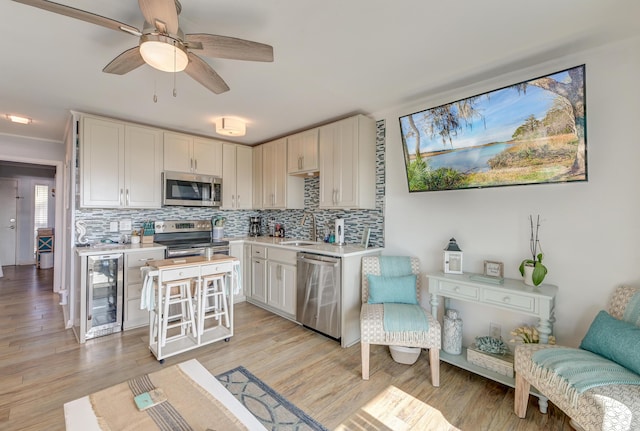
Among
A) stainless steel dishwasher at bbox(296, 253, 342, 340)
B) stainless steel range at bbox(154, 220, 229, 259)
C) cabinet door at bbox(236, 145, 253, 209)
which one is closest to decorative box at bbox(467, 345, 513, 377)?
stainless steel dishwasher at bbox(296, 253, 342, 340)

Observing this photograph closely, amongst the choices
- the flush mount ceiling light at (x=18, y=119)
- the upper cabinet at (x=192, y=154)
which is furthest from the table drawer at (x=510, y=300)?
the flush mount ceiling light at (x=18, y=119)

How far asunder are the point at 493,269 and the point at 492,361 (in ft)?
2.37

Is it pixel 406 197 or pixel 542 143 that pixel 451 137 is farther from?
pixel 406 197

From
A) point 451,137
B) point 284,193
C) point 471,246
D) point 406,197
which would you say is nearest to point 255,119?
point 284,193

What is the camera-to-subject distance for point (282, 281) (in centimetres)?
348

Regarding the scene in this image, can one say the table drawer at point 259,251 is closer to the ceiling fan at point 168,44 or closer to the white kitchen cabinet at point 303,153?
the white kitchen cabinet at point 303,153

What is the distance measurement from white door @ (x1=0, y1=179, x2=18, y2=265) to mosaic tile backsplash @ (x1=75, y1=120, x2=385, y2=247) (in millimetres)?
5375

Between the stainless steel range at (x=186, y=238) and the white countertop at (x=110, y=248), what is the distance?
0.16 m

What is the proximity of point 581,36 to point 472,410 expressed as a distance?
260 cm

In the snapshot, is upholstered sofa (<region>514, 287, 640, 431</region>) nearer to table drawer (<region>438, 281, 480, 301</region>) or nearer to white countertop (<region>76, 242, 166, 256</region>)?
table drawer (<region>438, 281, 480, 301</region>)

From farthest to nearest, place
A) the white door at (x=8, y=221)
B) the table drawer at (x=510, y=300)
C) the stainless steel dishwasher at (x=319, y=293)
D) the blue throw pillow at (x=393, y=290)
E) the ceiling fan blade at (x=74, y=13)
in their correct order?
the white door at (x=8, y=221) → the stainless steel dishwasher at (x=319, y=293) → the blue throw pillow at (x=393, y=290) → the table drawer at (x=510, y=300) → the ceiling fan blade at (x=74, y=13)

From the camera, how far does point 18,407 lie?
1.89m

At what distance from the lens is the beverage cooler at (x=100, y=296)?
9.48ft

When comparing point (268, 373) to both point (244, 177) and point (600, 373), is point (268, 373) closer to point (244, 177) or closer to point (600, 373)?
point (600, 373)
